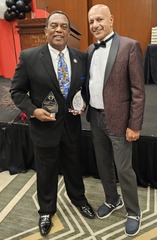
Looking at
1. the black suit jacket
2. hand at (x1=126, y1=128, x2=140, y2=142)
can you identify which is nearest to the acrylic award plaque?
the black suit jacket

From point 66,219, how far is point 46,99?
89 centimetres

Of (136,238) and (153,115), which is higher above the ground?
(153,115)

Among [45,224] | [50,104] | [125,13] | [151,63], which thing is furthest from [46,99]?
[125,13]

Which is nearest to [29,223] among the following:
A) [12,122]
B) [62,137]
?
[62,137]

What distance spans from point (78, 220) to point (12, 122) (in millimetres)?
1080

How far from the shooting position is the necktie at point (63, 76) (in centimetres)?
132

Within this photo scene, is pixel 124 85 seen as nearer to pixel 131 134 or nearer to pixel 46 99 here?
pixel 131 134

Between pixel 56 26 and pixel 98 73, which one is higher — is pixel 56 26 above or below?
above

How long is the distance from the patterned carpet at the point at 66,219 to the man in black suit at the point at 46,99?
0.12m

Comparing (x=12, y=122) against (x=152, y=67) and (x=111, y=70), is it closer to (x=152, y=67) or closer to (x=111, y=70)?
(x=111, y=70)

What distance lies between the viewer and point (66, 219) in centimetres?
168

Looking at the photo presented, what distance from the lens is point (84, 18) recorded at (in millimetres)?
4320

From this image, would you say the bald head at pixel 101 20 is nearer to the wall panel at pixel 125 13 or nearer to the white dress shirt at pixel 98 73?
the white dress shirt at pixel 98 73

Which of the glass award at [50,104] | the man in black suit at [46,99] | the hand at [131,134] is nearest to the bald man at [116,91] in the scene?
the hand at [131,134]
